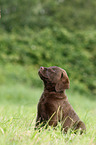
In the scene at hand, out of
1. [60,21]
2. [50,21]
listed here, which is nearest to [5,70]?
[50,21]

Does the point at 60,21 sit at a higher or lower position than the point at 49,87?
higher

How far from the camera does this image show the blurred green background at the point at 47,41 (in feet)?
53.0

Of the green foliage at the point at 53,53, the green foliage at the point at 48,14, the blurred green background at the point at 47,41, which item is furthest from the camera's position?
the green foliage at the point at 48,14

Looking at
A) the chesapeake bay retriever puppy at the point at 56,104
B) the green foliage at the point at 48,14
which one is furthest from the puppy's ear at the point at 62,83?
the green foliage at the point at 48,14

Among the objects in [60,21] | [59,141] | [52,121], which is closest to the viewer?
[59,141]

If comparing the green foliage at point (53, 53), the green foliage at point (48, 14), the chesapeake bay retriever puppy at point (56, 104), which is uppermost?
the green foliage at point (48, 14)

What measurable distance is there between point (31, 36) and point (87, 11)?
6.68 m

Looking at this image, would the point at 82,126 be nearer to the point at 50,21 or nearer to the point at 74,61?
the point at 74,61

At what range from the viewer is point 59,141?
10.3ft

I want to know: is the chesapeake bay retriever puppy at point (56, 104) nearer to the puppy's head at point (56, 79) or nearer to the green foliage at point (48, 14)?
the puppy's head at point (56, 79)

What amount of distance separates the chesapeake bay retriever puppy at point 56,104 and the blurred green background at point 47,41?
10.7m

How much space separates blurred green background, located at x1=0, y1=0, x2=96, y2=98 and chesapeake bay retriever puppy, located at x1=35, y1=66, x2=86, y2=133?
1067 centimetres

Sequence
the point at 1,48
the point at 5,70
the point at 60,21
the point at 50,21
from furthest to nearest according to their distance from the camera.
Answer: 1. the point at 60,21
2. the point at 50,21
3. the point at 1,48
4. the point at 5,70

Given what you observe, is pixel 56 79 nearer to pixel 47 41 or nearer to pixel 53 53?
pixel 53 53
